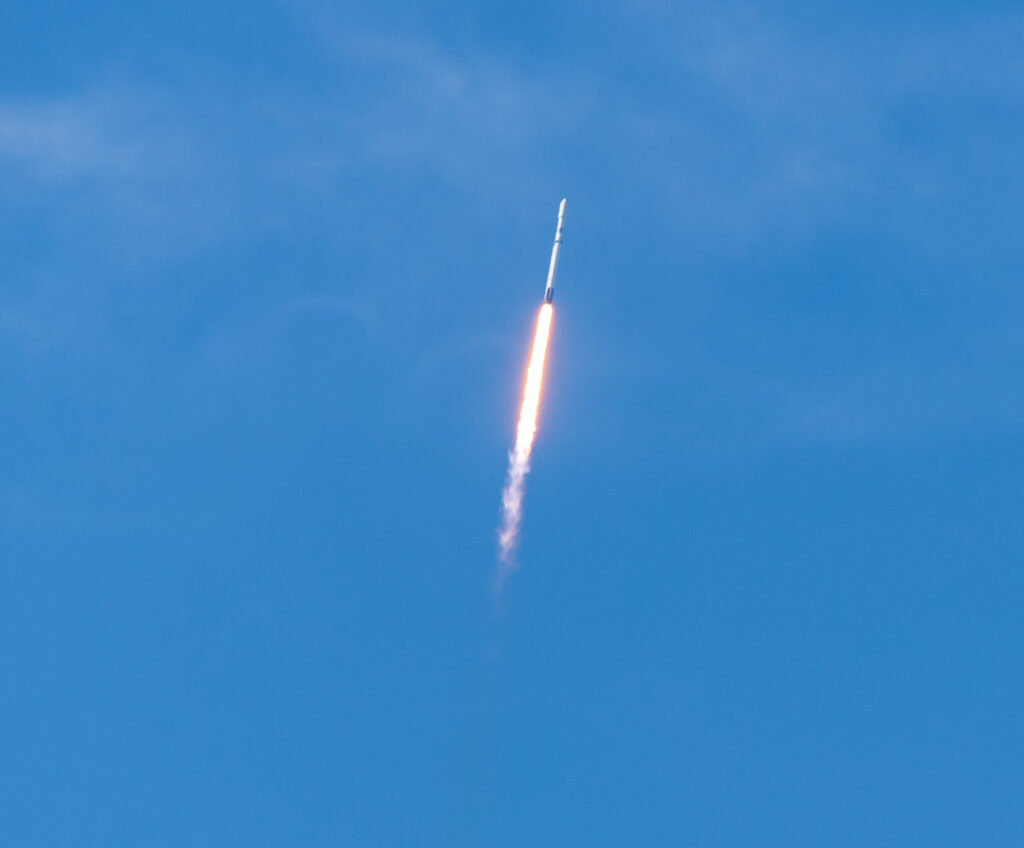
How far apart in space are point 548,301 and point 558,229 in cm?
327

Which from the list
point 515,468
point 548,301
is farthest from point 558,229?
point 515,468

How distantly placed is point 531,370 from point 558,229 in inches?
294

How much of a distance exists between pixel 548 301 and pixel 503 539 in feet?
41.4

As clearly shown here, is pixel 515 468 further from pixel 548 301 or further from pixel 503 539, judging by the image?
pixel 548 301

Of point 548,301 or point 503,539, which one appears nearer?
point 548,301

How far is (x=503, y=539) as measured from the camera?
117 meters

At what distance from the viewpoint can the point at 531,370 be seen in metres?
116

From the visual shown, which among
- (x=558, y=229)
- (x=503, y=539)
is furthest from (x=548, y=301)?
(x=503, y=539)

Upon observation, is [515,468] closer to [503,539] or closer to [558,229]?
[503,539]

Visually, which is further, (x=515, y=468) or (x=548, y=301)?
(x=515, y=468)

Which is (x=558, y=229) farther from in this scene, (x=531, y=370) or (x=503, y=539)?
(x=503, y=539)

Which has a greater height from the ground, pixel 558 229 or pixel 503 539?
pixel 558 229

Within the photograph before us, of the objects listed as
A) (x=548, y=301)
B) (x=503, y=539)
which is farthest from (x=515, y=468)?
(x=548, y=301)
